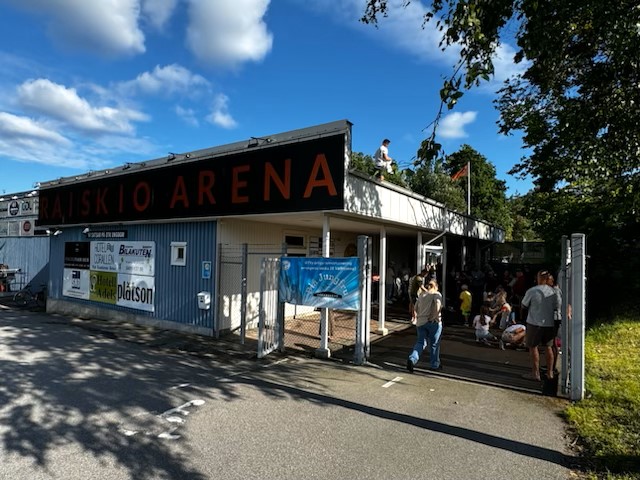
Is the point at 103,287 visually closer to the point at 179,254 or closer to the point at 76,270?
the point at 76,270

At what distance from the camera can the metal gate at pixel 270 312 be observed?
27.4 ft

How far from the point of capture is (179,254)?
11.2 m

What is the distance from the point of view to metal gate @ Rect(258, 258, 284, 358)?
8.34 meters

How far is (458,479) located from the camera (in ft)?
12.2

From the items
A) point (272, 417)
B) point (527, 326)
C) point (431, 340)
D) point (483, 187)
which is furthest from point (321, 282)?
point (483, 187)

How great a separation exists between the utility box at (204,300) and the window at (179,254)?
4.06ft

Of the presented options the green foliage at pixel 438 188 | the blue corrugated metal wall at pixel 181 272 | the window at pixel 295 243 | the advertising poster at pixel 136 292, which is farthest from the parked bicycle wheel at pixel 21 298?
the green foliage at pixel 438 188

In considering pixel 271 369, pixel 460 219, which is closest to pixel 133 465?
pixel 271 369

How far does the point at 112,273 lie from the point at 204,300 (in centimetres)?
465

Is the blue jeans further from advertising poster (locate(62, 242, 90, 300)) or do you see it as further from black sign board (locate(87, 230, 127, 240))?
advertising poster (locate(62, 242, 90, 300))

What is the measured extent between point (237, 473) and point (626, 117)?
31.2 feet

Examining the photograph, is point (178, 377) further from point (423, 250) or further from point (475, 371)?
point (423, 250)

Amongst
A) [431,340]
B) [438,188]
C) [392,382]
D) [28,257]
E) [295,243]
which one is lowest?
[392,382]

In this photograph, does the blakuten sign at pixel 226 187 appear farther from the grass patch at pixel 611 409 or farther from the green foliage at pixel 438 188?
the green foliage at pixel 438 188
